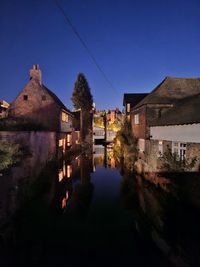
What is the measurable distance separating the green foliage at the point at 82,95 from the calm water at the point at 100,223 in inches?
1704

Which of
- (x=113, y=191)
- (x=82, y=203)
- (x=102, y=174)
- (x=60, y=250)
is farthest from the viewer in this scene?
(x=102, y=174)

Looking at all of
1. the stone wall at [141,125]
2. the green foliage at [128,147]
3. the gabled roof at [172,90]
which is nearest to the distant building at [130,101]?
the green foliage at [128,147]

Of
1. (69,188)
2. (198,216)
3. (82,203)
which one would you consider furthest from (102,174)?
(198,216)

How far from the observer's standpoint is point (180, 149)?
47.9ft

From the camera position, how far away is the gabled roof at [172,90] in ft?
70.0

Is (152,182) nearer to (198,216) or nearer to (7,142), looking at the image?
(198,216)

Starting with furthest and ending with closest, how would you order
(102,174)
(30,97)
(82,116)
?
(82,116) → (30,97) → (102,174)

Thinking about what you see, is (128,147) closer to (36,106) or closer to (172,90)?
(172,90)

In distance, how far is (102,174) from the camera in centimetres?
2148

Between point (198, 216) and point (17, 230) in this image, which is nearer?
point (17, 230)

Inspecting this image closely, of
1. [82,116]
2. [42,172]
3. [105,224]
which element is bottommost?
A: [105,224]

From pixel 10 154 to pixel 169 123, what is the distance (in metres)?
11.5

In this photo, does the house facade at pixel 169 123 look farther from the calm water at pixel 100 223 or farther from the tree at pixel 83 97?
the tree at pixel 83 97

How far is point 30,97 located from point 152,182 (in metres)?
21.0
